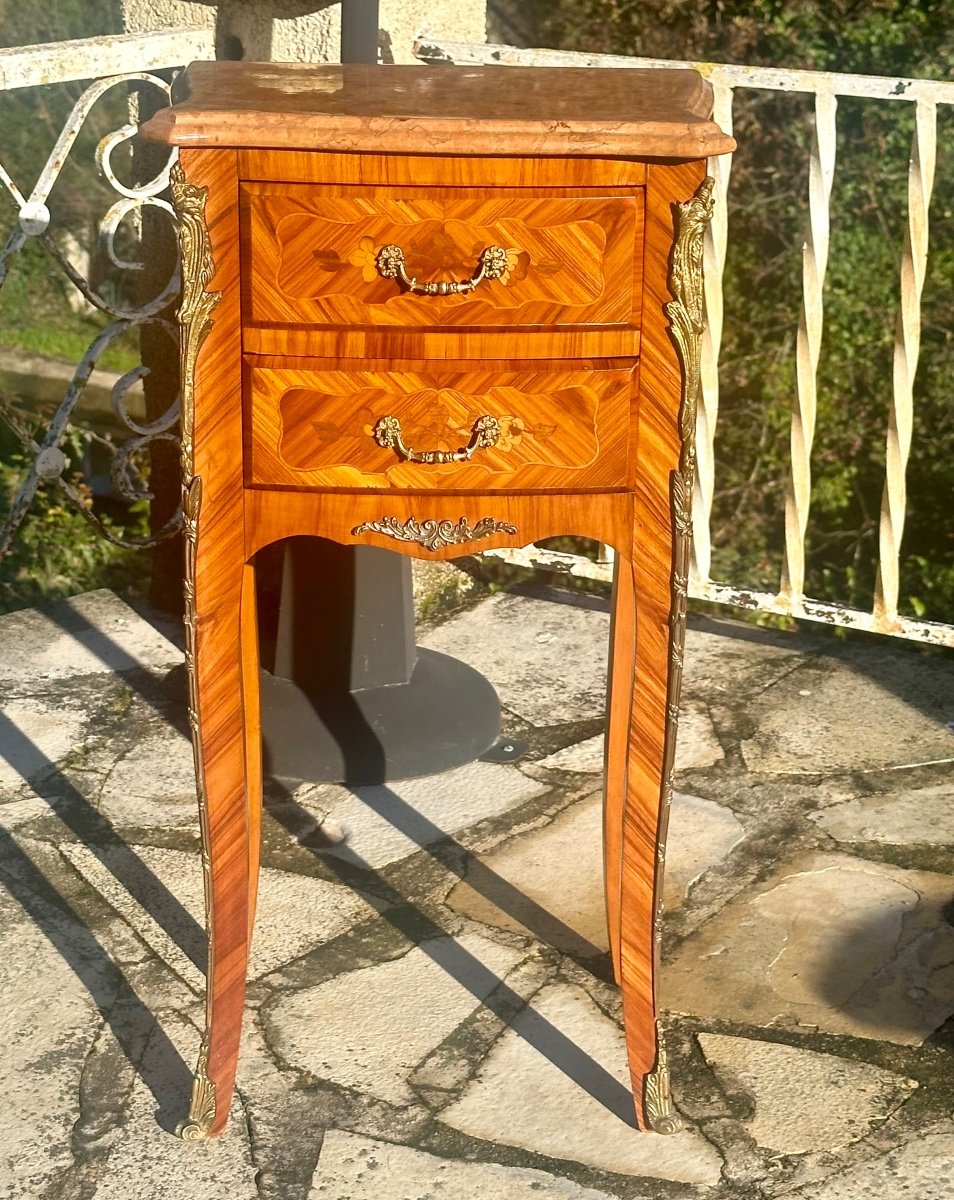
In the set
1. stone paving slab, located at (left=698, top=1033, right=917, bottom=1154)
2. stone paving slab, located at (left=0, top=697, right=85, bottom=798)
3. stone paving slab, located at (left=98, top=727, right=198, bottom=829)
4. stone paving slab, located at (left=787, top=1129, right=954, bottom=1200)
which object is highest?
stone paving slab, located at (left=0, top=697, right=85, bottom=798)

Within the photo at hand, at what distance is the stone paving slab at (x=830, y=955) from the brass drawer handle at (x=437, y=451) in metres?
0.98

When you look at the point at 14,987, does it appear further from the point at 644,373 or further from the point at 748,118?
the point at 748,118

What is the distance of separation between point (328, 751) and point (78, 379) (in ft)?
3.27

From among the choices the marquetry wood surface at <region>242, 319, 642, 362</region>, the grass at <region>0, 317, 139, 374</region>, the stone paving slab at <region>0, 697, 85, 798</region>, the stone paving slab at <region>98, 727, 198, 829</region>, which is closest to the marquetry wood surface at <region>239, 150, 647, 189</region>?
the marquetry wood surface at <region>242, 319, 642, 362</region>

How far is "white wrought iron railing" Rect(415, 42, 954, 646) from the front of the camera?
3254 mm

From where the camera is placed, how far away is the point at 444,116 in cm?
195

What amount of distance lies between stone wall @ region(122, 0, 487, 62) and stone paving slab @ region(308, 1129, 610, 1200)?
2.11 m

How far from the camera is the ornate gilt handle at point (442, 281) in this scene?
6.40 ft

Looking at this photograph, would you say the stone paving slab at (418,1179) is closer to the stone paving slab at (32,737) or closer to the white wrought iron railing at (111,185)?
the stone paving slab at (32,737)

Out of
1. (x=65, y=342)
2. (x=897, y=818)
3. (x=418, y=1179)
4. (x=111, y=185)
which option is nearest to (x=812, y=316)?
(x=897, y=818)

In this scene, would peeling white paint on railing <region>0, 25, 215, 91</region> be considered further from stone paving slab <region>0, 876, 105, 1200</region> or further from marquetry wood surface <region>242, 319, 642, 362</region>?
stone paving slab <region>0, 876, 105, 1200</region>

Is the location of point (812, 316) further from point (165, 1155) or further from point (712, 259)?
point (165, 1155)

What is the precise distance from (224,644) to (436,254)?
0.57m

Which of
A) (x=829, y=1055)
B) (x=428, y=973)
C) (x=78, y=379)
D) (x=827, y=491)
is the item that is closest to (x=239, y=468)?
(x=428, y=973)
